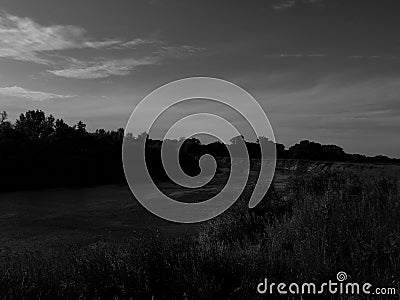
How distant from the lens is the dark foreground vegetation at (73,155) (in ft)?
93.1

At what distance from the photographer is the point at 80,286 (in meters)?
4.95

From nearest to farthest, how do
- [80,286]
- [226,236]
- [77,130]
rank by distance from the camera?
[80,286], [226,236], [77,130]

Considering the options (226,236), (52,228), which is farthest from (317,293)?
(52,228)

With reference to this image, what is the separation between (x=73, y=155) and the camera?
109 feet

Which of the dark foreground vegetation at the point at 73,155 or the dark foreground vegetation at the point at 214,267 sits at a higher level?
the dark foreground vegetation at the point at 73,155

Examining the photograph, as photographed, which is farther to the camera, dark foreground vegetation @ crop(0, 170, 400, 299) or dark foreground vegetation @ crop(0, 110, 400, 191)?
dark foreground vegetation @ crop(0, 110, 400, 191)

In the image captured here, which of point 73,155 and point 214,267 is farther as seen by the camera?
point 73,155

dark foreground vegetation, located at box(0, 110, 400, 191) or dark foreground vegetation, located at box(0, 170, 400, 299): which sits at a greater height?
dark foreground vegetation, located at box(0, 110, 400, 191)

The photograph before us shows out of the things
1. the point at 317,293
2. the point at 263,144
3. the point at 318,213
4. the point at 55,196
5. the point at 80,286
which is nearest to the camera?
the point at 317,293

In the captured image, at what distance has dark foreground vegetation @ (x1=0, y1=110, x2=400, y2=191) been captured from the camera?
2839 centimetres

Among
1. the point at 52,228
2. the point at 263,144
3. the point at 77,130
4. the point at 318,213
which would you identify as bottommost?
the point at 52,228

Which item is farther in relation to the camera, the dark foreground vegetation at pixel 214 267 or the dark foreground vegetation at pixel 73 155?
the dark foreground vegetation at pixel 73 155

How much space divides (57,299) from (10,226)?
34.5ft

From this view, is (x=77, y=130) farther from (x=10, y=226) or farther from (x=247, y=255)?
(x=247, y=255)
